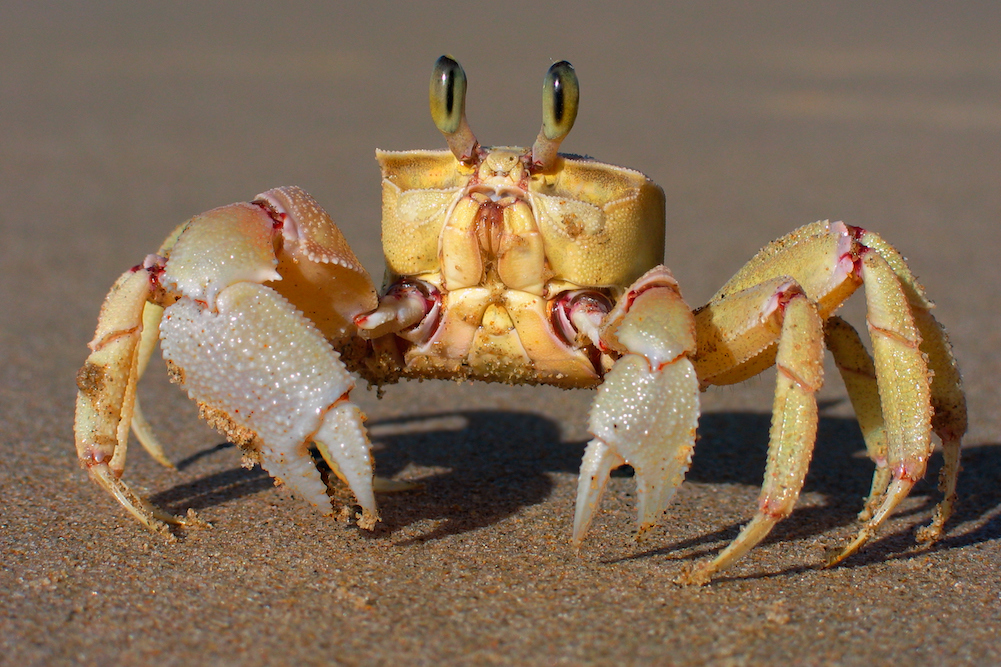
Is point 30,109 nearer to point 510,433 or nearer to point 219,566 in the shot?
point 510,433

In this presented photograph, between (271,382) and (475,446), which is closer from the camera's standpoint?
(271,382)

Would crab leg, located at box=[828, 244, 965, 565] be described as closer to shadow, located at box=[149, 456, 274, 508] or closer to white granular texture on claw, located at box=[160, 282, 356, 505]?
white granular texture on claw, located at box=[160, 282, 356, 505]

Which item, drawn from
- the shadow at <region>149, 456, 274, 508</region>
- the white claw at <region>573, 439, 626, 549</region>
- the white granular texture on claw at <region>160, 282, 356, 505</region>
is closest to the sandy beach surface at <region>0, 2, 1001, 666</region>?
the shadow at <region>149, 456, 274, 508</region>

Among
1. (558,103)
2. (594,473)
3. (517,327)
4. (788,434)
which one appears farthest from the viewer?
(517,327)

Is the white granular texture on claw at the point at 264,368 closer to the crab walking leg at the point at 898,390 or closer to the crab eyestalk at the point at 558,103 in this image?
the crab eyestalk at the point at 558,103

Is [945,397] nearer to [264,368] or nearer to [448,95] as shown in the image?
[448,95]

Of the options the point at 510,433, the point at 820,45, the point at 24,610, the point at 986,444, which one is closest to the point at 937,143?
the point at 820,45

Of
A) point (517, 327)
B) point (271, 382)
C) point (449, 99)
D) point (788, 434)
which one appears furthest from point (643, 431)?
point (449, 99)
